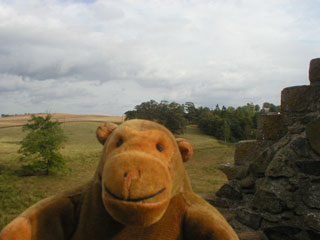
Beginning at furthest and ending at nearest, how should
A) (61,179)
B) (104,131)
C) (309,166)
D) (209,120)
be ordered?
(209,120), (61,179), (309,166), (104,131)

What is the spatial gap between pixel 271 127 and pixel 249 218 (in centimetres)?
117

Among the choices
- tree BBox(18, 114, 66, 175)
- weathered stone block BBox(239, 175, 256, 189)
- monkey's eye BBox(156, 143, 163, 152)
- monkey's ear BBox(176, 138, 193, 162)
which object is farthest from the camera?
tree BBox(18, 114, 66, 175)

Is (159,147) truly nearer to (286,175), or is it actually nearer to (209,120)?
(286,175)

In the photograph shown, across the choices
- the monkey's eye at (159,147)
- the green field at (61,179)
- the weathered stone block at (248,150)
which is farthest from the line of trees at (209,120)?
the monkey's eye at (159,147)

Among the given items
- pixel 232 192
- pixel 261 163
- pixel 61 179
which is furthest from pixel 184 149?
pixel 61 179

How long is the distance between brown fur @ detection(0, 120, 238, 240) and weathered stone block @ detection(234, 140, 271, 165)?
7.27ft

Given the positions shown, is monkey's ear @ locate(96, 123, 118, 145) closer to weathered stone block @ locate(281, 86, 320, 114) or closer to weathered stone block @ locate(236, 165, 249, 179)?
weathered stone block @ locate(281, 86, 320, 114)

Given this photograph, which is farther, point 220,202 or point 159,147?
point 220,202

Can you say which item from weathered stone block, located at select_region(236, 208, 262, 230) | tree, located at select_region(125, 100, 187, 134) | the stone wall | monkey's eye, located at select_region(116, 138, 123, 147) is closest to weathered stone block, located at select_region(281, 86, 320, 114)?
the stone wall

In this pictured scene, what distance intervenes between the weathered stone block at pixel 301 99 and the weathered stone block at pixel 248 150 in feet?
1.89

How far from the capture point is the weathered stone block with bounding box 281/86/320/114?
3.12m

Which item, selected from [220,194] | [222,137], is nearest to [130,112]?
[222,137]

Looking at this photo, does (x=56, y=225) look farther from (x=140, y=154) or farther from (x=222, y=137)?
(x=222, y=137)

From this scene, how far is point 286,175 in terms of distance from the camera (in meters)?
2.94
